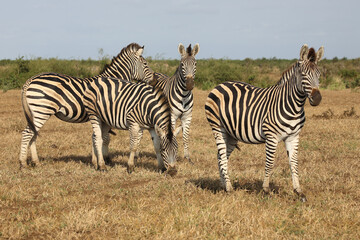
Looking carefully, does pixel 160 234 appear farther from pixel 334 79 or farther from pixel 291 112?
pixel 334 79

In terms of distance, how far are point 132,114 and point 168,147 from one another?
1124 mm

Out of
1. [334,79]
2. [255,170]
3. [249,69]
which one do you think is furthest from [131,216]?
[249,69]

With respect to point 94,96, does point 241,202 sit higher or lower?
lower

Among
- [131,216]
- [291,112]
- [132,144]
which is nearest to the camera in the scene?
[131,216]

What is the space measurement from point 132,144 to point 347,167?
15.1 ft

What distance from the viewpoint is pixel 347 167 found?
8734 mm

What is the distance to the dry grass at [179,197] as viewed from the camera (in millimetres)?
5254

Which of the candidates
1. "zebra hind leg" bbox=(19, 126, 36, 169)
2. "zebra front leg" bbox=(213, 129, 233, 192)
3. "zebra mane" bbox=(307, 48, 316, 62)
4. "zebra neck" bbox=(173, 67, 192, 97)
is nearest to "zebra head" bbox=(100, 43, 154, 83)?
"zebra neck" bbox=(173, 67, 192, 97)

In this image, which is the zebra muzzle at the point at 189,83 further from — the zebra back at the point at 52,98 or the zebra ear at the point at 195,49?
the zebra back at the point at 52,98

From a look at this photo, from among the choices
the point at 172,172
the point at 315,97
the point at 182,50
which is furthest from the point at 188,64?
the point at 315,97

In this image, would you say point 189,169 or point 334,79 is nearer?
point 189,169

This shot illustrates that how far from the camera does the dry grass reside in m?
5.25

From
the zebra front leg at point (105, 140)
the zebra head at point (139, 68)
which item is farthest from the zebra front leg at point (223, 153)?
the zebra head at point (139, 68)

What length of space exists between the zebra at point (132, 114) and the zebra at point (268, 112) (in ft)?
3.82
